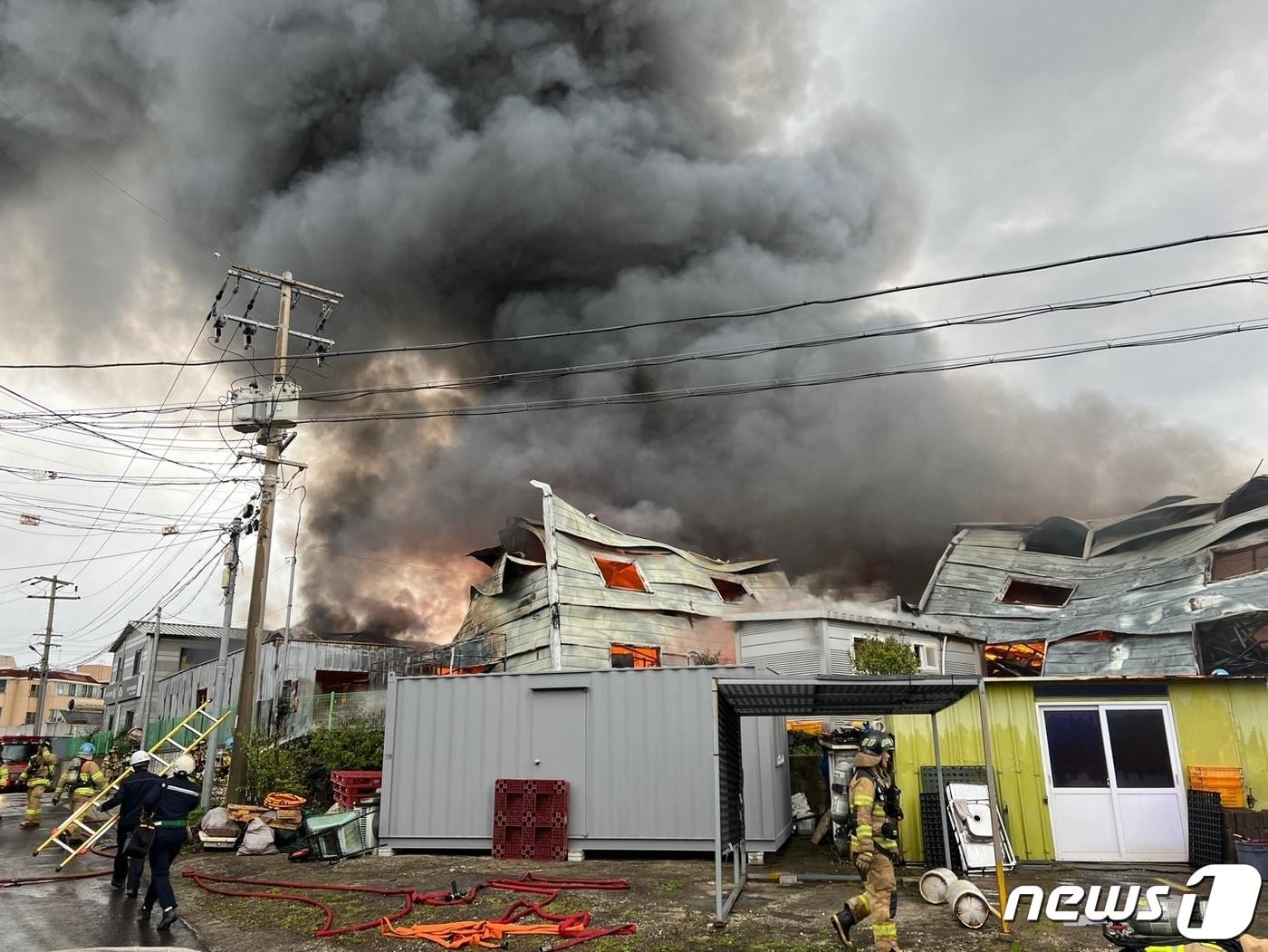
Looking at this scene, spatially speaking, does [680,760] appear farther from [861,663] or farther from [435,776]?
[861,663]

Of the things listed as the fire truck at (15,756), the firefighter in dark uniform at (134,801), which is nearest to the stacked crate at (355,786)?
the firefighter in dark uniform at (134,801)

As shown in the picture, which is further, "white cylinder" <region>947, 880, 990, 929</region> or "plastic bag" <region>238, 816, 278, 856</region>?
"plastic bag" <region>238, 816, 278, 856</region>

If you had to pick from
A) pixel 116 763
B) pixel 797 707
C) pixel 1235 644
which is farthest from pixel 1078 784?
pixel 116 763

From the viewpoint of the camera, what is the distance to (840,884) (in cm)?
1005

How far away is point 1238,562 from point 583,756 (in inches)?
799

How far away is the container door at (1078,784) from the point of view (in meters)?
11.1

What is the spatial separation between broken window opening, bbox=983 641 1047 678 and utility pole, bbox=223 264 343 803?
67.8ft

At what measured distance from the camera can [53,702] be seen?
7894 cm

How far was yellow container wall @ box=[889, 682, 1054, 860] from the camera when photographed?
11.3 metres

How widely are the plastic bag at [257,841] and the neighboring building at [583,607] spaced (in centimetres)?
958

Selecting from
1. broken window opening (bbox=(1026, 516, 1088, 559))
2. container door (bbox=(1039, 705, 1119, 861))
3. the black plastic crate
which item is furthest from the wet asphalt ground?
broken window opening (bbox=(1026, 516, 1088, 559))

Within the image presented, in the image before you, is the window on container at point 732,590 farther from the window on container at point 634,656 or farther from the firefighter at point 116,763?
the firefighter at point 116,763

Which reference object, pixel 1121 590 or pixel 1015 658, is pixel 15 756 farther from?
pixel 1121 590

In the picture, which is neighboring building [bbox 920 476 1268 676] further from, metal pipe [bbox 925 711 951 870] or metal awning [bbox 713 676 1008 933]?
metal awning [bbox 713 676 1008 933]
